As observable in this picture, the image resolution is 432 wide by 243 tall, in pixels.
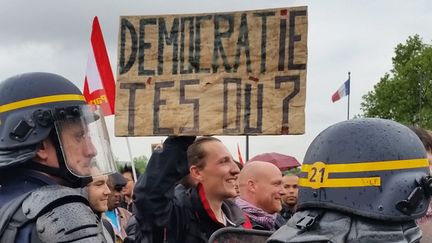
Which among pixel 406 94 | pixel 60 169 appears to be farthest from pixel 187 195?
pixel 406 94

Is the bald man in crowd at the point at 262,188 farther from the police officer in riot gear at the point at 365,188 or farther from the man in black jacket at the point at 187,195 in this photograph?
the police officer in riot gear at the point at 365,188

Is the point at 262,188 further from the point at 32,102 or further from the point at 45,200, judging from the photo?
the point at 45,200

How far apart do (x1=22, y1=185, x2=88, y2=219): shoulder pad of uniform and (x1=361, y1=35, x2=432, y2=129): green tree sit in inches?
1708

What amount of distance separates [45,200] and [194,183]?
1968 millimetres

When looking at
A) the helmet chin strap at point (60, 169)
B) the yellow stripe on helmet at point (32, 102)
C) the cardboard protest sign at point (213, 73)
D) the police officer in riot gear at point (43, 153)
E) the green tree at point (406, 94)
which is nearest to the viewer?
the police officer in riot gear at point (43, 153)

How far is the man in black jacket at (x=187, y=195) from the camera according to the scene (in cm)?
431

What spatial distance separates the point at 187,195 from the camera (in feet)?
15.9

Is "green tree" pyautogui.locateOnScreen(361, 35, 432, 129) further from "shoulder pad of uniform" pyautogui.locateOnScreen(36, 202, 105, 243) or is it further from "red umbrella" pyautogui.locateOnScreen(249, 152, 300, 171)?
"shoulder pad of uniform" pyautogui.locateOnScreen(36, 202, 105, 243)

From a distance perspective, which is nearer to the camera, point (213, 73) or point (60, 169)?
point (60, 169)

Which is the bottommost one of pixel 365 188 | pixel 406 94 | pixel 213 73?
pixel 406 94

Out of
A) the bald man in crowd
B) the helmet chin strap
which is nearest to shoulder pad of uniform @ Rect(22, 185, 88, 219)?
the helmet chin strap

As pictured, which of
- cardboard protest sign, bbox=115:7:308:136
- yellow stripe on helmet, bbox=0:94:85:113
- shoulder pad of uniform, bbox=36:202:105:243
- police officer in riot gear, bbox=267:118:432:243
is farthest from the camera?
cardboard protest sign, bbox=115:7:308:136

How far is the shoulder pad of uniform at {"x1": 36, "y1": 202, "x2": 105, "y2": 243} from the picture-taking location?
2.96 m

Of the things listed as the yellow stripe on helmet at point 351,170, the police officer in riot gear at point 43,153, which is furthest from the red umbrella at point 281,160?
the yellow stripe on helmet at point 351,170
